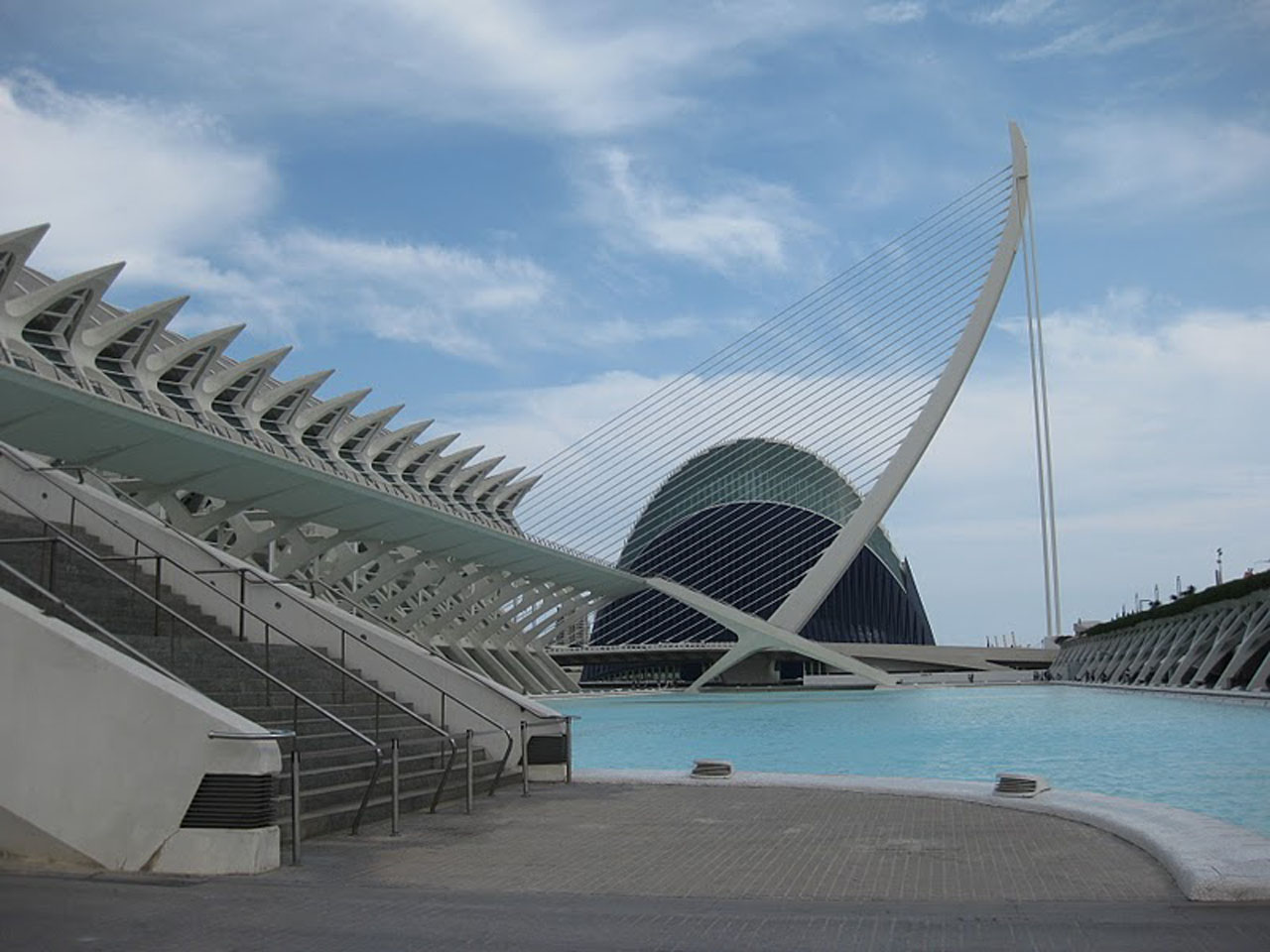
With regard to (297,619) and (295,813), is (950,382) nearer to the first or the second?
(297,619)

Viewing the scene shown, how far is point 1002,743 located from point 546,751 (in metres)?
10.8

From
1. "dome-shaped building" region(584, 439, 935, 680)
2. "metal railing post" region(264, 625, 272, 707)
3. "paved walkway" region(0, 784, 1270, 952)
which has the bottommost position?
"paved walkway" region(0, 784, 1270, 952)

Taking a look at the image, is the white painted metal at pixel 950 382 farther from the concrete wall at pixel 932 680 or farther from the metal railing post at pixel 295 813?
the metal railing post at pixel 295 813

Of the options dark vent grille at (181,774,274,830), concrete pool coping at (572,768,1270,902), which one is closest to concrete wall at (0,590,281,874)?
dark vent grille at (181,774,274,830)

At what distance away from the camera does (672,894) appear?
602cm

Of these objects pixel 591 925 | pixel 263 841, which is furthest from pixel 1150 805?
pixel 263 841

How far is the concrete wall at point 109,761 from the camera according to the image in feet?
21.2

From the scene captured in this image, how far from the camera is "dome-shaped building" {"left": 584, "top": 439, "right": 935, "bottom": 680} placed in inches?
3068

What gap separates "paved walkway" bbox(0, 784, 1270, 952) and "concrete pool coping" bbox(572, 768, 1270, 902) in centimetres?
13

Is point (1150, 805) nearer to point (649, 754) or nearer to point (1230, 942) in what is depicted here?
point (1230, 942)

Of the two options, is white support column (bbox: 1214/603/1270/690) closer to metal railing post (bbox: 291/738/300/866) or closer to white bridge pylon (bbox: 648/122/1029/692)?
white bridge pylon (bbox: 648/122/1029/692)

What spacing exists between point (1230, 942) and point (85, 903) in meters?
4.73

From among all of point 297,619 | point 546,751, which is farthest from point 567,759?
point 297,619

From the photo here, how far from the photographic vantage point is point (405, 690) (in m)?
11.5
